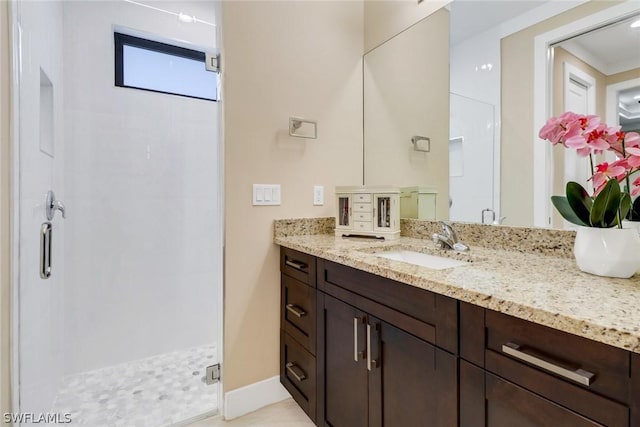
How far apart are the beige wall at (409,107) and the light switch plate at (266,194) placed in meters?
0.64

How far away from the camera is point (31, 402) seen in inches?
51.5

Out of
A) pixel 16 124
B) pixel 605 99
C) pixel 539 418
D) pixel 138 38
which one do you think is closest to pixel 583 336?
pixel 539 418

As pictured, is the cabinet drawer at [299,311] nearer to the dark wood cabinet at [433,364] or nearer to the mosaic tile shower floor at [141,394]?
the dark wood cabinet at [433,364]

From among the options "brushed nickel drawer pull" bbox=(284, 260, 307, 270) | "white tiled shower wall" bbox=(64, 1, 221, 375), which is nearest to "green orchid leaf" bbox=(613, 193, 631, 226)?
"brushed nickel drawer pull" bbox=(284, 260, 307, 270)

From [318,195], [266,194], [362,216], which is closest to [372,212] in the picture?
[362,216]

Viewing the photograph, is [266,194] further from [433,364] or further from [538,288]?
[538,288]

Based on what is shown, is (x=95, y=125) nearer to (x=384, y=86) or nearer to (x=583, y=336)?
(x=384, y=86)

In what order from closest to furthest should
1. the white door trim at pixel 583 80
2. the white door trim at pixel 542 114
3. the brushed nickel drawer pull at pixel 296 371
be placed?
1. the white door trim at pixel 583 80
2. the white door trim at pixel 542 114
3. the brushed nickel drawer pull at pixel 296 371

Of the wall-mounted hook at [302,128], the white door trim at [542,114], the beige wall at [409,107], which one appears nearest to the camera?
the white door trim at [542,114]

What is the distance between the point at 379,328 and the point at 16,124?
151cm

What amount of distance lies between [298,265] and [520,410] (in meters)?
1.04

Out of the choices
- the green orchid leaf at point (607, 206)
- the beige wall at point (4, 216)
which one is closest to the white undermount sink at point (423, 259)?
the green orchid leaf at point (607, 206)

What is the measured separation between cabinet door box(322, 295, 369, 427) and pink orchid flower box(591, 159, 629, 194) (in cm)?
80

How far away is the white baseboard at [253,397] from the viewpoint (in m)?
1.59
